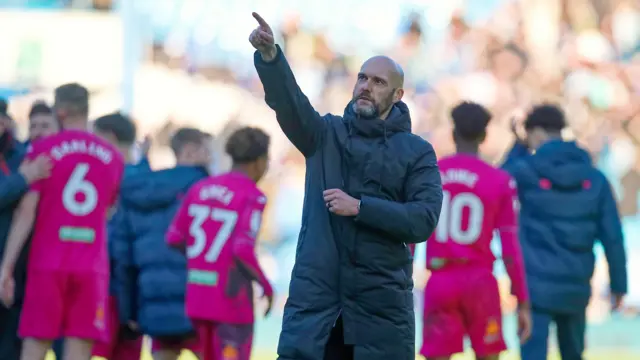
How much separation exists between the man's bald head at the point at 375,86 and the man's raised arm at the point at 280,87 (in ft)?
0.67

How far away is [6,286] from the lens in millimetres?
7113

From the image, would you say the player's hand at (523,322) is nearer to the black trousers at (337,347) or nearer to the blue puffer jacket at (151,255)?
the blue puffer jacket at (151,255)

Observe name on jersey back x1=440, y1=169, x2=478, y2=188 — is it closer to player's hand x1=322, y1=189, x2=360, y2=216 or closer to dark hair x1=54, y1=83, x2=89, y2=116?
dark hair x1=54, y1=83, x2=89, y2=116

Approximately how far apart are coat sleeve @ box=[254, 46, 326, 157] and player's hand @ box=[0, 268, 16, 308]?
103 inches

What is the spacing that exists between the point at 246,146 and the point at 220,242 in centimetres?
59

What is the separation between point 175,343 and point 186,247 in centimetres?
97

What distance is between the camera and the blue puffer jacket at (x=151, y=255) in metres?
8.09

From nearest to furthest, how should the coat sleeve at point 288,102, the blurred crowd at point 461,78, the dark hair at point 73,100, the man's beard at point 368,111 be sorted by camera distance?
the coat sleeve at point 288,102 < the man's beard at point 368,111 < the dark hair at point 73,100 < the blurred crowd at point 461,78

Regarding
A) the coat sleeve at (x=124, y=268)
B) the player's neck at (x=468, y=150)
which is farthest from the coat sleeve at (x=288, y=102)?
the coat sleeve at (x=124, y=268)

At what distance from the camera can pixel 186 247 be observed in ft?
24.7

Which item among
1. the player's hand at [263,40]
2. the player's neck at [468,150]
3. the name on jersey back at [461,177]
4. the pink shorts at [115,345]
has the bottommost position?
the pink shorts at [115,345]

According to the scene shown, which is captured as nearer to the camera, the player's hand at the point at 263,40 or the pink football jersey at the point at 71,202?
the player's hand at the point at 263,40

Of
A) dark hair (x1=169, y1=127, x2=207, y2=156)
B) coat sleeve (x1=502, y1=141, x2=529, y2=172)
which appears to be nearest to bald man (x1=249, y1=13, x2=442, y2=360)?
dark hair (x1=169, y1=127, x2=207, y2=156)

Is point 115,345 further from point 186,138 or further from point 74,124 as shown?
point 74,124
